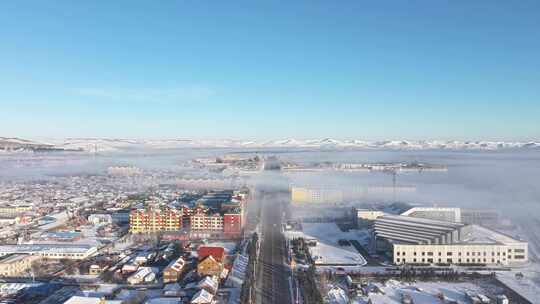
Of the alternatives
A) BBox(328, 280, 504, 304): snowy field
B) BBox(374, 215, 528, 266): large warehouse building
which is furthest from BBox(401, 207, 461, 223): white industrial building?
BBox(328, 280, 504, 304): snowy field

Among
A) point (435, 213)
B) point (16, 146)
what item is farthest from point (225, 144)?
point (435, 213)

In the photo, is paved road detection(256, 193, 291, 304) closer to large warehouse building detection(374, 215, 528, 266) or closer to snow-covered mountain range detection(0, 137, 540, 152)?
large warehouse building detection(374, 215, 528, 266)

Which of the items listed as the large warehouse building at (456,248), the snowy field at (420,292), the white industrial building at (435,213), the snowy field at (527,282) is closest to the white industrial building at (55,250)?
the snowy field at (420,292)

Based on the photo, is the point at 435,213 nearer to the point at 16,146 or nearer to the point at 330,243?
the point at 330,243

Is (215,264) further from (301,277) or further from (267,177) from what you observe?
(267,177)

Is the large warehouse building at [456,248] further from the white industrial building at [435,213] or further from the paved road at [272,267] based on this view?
the paved road at [272,267]

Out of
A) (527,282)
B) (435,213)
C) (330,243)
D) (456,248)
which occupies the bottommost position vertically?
(527,282)

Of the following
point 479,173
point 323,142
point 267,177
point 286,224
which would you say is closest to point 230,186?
point 267,177
